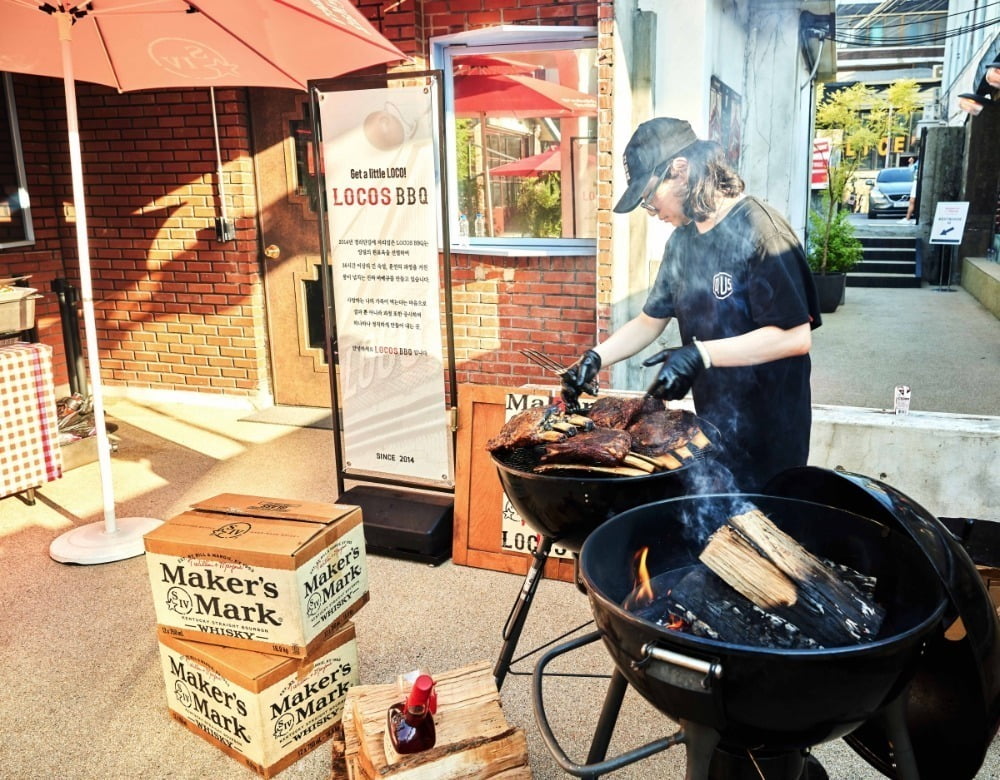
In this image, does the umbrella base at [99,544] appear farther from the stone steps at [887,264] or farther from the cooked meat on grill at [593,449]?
the stone steps at [887,264]

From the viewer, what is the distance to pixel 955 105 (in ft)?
61.2

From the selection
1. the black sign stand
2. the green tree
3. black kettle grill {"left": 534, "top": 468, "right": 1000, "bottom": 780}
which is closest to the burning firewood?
black kettle grill {"left": 534, "top": 468, "right": 1000, "bottom": 780}

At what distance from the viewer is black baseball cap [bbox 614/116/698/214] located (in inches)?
111

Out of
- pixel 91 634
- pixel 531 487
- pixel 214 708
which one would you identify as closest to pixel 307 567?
pixel 214 708

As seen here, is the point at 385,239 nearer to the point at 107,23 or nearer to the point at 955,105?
the point at 107,23

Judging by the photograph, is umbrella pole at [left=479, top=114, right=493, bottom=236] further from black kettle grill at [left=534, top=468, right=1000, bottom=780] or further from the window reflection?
black kettle grill at [left=534, top=468, right=1000, bottom=780]

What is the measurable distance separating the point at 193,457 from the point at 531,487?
13.8 ft

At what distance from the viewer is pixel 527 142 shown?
219 inches

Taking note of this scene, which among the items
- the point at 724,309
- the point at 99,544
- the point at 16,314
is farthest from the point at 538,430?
the point at 16,314

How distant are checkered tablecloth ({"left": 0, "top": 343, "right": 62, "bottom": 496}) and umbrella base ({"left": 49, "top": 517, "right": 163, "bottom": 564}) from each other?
22.0 inches

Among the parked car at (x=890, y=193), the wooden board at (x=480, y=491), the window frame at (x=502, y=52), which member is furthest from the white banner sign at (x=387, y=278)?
the parked car at (x=890, y=193)

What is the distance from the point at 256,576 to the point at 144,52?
333 cm

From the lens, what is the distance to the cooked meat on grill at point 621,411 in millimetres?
2604

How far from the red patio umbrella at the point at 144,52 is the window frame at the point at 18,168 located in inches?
97.9
